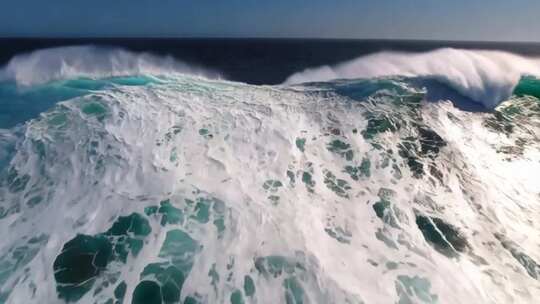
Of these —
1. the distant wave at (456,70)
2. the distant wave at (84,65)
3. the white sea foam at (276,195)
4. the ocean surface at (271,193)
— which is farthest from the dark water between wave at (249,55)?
the white sea foam at (276,195)

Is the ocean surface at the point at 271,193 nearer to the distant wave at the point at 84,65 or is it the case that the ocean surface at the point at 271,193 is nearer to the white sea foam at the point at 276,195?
the white sea foam at the point at 276,195

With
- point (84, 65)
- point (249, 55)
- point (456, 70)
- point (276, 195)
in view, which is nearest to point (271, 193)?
point (276, 195)

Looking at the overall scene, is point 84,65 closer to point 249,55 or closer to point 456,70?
point 456,70

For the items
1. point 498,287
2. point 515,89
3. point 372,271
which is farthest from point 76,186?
point 515,89

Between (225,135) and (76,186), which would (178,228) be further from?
(225,135)

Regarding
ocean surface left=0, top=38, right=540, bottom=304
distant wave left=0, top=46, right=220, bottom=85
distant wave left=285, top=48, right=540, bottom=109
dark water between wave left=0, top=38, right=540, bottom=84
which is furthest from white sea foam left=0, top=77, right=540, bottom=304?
dark water between wave left=0, top=38, right=540, bottom=84

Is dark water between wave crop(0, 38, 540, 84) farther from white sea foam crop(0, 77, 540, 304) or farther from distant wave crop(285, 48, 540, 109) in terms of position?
white sea foam crop(0, 77, 540, 304)
